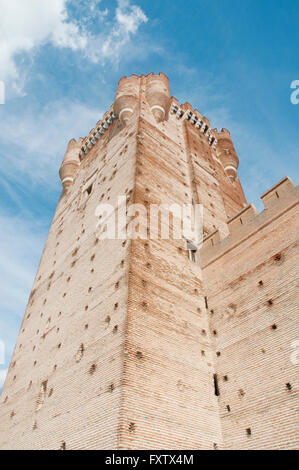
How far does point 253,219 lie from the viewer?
1018 centimetres

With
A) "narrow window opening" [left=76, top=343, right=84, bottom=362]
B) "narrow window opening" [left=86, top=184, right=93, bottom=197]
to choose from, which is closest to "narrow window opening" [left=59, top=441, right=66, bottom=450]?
"narrow window opening" [left=76, top=343, right=84, bottom=362]

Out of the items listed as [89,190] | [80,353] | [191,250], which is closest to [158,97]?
[89,190]

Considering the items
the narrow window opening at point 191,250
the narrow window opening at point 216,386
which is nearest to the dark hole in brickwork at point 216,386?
the narrow window opening at point 216,386

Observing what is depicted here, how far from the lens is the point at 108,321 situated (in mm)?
8281

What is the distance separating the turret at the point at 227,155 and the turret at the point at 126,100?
623cm

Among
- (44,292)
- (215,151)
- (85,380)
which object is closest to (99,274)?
(85,380)

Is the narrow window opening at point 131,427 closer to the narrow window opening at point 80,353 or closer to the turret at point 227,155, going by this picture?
the narrow window opening at point 80,353

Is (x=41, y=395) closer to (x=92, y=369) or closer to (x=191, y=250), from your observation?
(x=92, y=369)

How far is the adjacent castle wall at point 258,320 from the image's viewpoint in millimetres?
6871

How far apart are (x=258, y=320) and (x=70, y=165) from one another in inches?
597

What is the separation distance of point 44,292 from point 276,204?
9.24m
